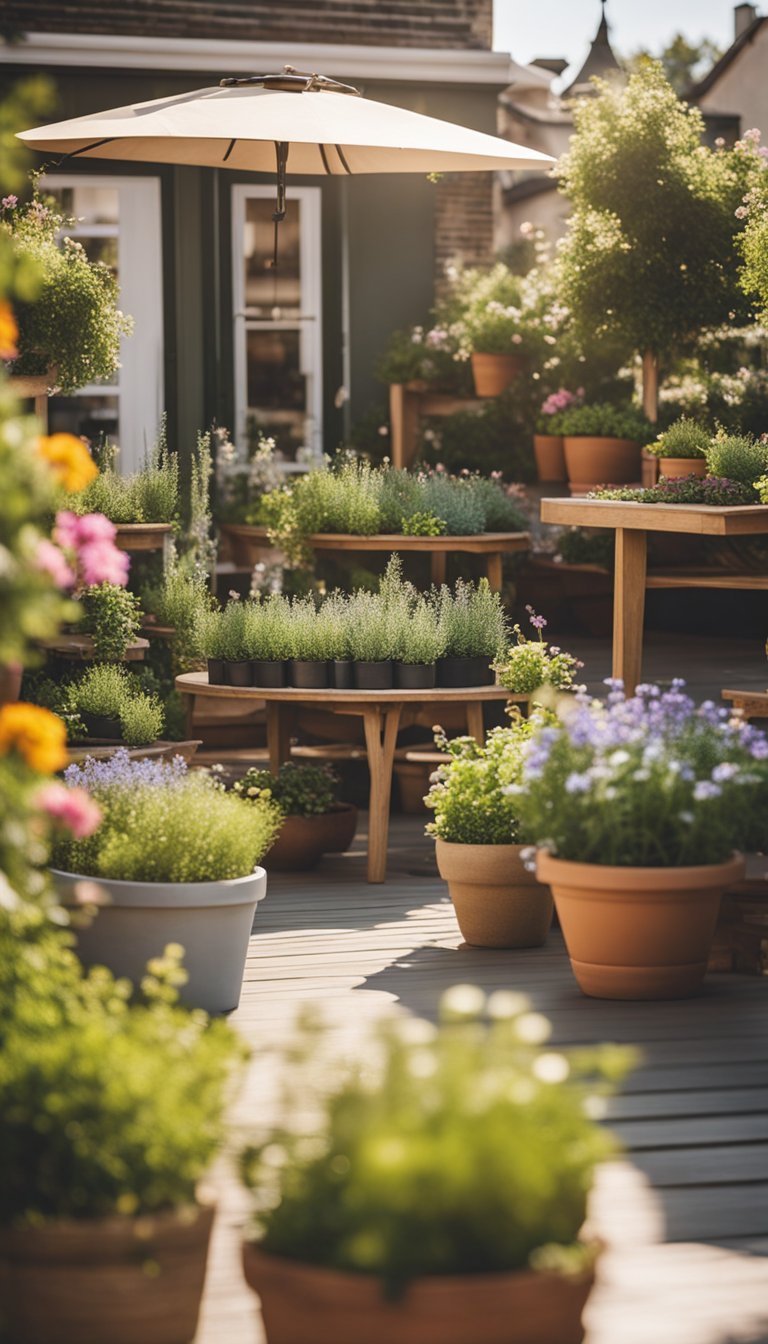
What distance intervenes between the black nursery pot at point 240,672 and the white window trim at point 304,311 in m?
4.47

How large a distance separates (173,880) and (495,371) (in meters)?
6.70

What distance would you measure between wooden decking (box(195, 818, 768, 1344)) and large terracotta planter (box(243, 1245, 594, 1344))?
6 cm

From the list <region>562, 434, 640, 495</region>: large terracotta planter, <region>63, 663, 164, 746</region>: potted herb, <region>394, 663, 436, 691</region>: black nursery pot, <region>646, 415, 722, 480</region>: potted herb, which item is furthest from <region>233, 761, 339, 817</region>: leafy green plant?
<region>562, 434, 640, 495</region>: large terracotta planter

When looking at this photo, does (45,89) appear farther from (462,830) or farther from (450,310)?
(450,310)

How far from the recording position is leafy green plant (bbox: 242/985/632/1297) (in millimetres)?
2383

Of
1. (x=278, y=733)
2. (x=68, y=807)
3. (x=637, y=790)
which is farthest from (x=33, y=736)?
(x=278, y=733)

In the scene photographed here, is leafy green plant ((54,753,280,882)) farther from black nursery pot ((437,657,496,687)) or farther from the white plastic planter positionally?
black nursery pot ((437,657,496,687))

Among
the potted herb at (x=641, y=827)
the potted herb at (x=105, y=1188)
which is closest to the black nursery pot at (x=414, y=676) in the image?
the potted herb at (x=641, y=827)

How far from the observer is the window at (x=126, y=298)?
38.0 feet

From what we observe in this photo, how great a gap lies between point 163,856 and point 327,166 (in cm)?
516

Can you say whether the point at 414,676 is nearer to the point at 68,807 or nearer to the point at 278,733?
the point at 278,733

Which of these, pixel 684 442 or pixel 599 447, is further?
pixel 599 447

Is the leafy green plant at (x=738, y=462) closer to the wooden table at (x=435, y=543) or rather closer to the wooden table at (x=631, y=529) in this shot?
the wooden table at (x=631, y=529)

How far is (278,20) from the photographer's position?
494 inches
